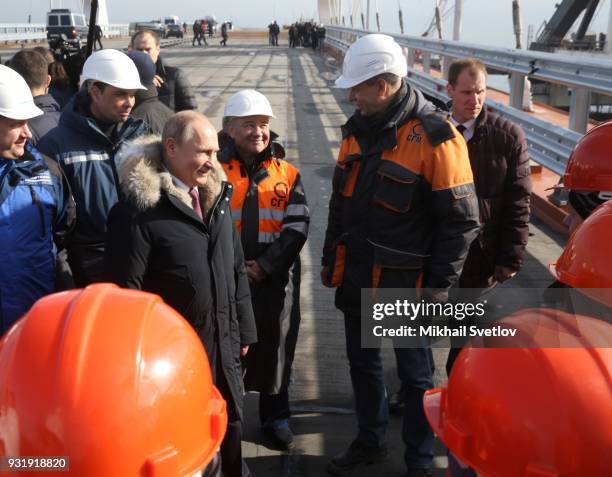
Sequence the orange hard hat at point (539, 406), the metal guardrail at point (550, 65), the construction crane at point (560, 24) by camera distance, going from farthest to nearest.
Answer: the construction crane at point (560, 24)
the metal guardrail at point (550, 65)
the orange hard hat at point (539, 406)

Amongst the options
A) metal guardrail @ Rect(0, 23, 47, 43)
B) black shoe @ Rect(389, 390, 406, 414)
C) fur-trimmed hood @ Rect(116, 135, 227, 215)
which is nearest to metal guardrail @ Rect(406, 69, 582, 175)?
black shoe @ Rect(389, 390, 406, 414)

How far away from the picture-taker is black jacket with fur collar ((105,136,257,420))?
102 inches

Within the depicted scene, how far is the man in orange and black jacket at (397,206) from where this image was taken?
9.74 ft

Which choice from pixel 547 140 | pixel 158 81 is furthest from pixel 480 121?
pixel 158 81

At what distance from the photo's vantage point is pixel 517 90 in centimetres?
733

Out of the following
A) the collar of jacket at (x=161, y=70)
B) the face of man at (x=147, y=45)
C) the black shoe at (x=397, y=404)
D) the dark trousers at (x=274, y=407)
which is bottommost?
the black shoe at (x=397, y=404)

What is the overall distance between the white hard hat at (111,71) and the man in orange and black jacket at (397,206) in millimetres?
1270

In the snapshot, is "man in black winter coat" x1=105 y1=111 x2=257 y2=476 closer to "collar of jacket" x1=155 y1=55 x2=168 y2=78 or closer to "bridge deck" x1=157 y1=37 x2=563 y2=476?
"bridge deck" x1=157 y1=37 x2=563 y2=476

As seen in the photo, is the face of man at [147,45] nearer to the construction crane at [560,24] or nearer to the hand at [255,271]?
the hand at [255,271]

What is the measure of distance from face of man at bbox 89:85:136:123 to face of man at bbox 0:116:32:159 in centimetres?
66

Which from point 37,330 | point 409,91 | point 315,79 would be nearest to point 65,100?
point 409,91

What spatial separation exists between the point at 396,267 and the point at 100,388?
1.82 m

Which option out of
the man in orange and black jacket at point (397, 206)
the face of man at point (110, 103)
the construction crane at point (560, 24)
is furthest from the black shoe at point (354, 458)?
the construction crane at point (560, 24)

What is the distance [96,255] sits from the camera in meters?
3.61
